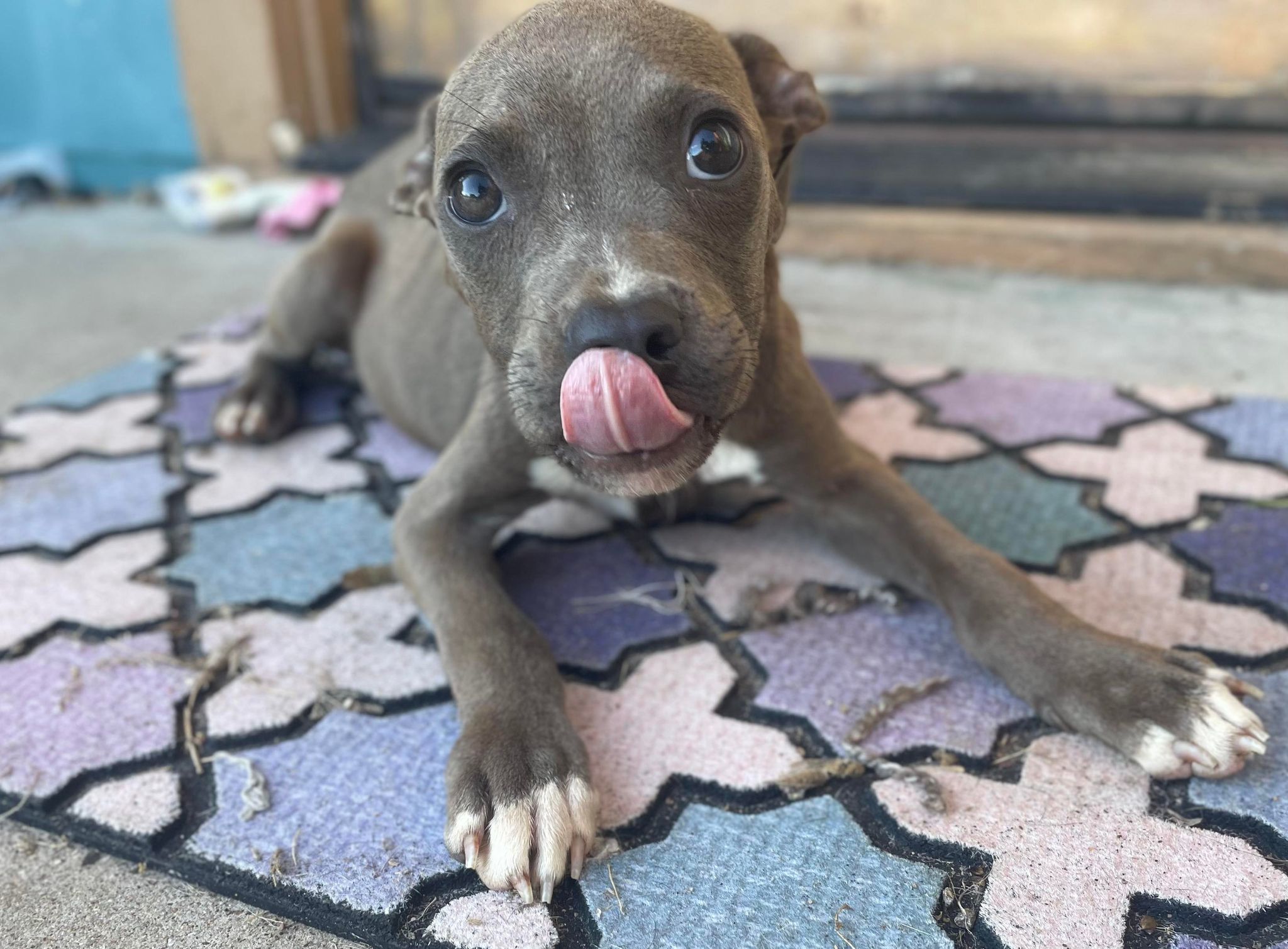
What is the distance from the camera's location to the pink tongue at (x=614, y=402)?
1.66 m

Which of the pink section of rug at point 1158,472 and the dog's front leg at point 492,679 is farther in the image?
the pink section of rug at point 1158,472

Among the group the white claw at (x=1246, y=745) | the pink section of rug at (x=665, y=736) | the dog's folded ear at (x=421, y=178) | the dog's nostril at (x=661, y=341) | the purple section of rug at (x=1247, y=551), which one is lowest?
the pink section of rug at (x=665, y=736)

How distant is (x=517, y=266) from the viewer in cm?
192

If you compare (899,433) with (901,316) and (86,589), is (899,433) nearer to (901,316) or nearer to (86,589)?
(901,316)

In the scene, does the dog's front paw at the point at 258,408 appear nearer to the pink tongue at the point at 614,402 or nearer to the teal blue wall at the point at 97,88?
the pink tongue at the point at 614,402

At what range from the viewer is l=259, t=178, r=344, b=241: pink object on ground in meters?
6.01

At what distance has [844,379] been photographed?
11.9 ft

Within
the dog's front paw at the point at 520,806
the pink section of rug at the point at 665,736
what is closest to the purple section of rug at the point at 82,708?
the dog's front paw at the point at 520,806

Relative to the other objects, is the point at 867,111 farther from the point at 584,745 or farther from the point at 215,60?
the point at 584,745

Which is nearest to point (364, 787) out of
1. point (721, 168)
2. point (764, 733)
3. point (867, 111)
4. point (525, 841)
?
point (525, 841)

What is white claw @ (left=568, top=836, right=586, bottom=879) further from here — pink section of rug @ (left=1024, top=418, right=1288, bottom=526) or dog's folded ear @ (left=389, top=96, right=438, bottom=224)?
pink section of rug @ (left=1024, top=418, right=1288, bottom=526)

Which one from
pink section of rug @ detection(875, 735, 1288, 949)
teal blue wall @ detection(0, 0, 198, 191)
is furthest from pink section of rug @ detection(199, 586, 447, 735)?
teal blue wall @ detection(0, 0, 198, 191)

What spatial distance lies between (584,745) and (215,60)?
6144 millimetres

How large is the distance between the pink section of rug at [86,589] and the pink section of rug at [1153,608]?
210 cm
